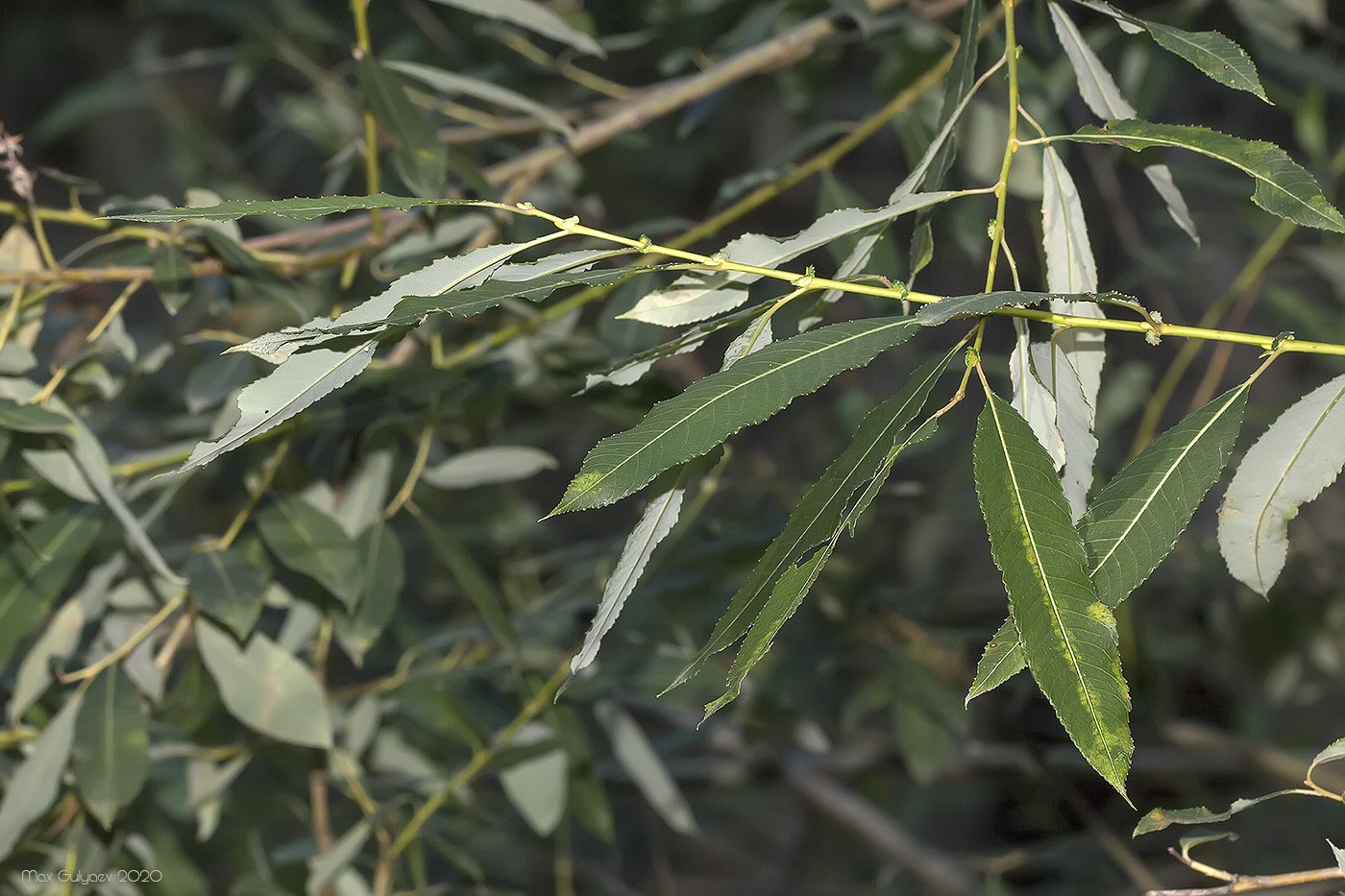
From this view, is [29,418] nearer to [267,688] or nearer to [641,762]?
[267,688]

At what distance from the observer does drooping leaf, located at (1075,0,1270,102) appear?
375mm

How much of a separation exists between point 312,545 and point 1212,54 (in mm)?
423

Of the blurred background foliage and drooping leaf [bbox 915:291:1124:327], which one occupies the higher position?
drooping leaf [bbox 915:291:1124:327]

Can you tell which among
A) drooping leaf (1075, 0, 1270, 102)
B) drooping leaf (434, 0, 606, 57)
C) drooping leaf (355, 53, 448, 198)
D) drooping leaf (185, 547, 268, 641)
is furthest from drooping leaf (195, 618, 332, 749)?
drooping leaf (1075, 0, 1270, 102)

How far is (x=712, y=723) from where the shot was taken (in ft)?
3.24

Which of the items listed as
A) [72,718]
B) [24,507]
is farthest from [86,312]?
[72,718]

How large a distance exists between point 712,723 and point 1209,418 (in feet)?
2.28

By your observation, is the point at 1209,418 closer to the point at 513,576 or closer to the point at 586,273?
the point at 586,273

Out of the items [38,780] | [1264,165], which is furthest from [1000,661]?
[38,780]

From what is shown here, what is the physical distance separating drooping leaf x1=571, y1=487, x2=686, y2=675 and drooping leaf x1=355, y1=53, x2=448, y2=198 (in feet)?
0.77

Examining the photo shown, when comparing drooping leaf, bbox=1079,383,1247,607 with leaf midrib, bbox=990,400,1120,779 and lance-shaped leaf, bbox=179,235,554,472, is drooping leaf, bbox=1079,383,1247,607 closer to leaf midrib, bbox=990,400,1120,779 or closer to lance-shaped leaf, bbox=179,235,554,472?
leaf midrib, bbox=990,400,1120,779

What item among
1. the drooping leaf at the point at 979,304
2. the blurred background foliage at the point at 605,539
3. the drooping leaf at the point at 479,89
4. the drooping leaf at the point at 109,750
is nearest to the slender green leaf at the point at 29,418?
the blurred background foliage at the point at 605,539

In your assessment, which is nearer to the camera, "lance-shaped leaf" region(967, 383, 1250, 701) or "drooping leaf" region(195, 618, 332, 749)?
"lance-shaped leaf" region(967, 383, 1250, 701)

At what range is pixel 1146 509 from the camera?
336mm
